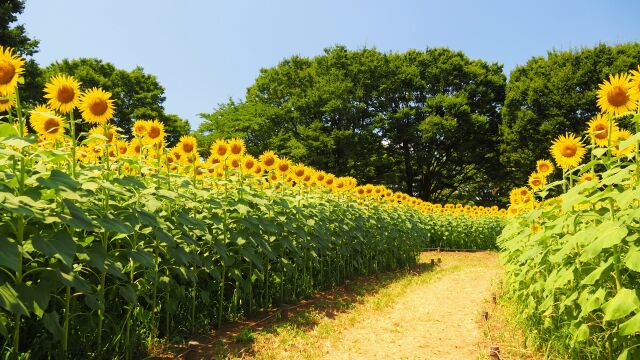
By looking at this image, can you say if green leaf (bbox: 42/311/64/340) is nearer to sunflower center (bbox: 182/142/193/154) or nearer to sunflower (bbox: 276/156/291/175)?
sunflower center (bbox: 182/142/193/154)

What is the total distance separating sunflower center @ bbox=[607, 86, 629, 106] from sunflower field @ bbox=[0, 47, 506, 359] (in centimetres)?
373

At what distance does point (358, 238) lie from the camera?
909 cm

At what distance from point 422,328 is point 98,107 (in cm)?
461

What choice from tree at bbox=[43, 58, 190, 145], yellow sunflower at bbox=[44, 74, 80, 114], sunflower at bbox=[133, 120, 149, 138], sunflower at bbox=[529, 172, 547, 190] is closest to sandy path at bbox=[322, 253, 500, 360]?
sunflower at bbox=[529, 172, 547, 190]

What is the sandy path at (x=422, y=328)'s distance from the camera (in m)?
4.80

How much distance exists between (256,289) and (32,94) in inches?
751

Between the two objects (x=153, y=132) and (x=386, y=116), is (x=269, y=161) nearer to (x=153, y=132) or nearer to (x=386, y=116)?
(x=153, y=132)

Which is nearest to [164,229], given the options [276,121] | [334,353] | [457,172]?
[334,353]

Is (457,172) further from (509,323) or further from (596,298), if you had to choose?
(596,298)

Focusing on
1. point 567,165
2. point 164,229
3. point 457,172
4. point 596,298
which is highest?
point 457,172

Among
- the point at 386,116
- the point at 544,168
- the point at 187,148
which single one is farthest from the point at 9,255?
the point at 386,116

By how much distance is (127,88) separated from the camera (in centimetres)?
3441

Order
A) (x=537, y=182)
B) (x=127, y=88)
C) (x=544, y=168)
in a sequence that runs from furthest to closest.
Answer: (x=127, y=88), (x=544, y=168), (x=537, y=182)

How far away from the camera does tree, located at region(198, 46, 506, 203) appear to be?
31.4m
